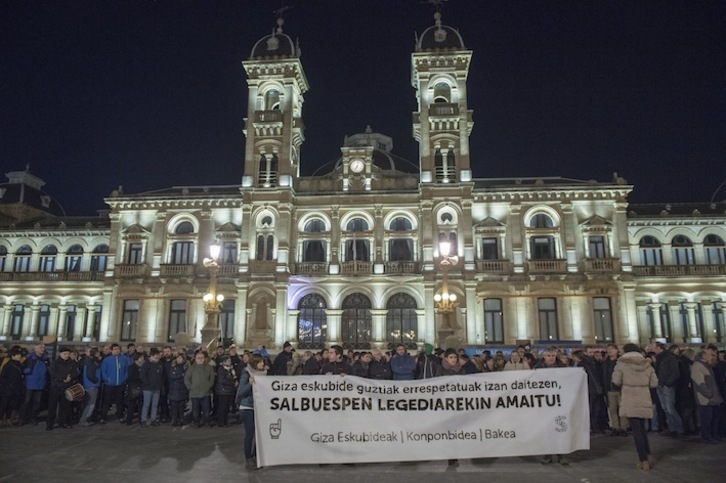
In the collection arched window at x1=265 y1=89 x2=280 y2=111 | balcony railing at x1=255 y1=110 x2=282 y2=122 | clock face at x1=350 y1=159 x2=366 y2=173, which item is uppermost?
arched window at x1=265 y1=89 x2=280 y2=111

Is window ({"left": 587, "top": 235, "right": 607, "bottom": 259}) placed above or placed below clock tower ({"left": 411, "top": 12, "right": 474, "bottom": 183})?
below

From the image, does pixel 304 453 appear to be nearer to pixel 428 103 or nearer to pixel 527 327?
pixel 527 327

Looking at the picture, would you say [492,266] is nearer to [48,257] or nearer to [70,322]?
[70,322]

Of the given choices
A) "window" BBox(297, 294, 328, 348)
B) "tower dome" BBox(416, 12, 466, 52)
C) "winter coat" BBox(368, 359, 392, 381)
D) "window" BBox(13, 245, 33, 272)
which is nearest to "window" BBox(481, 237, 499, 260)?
"window" BBox(297, 294, 328, 348)

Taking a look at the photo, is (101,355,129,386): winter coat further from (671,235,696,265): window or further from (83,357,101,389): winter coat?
(671,235,696,265): window

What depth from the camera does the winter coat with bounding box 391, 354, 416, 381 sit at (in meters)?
12.2

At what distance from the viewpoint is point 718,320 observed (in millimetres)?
36000

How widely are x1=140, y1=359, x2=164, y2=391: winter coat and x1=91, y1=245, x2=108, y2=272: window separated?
31977mm

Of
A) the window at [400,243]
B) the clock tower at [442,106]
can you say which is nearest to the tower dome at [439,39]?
the clock tower at [442,106]

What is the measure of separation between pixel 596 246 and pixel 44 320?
4281 centimetres

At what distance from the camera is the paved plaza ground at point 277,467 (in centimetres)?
895

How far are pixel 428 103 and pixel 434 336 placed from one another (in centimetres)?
1710

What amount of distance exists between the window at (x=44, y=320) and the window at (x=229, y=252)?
1598cm

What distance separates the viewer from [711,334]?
35.6m
